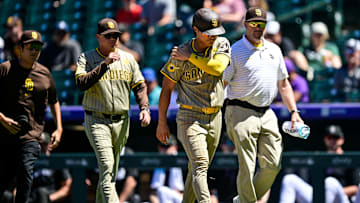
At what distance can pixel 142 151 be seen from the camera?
363 inches

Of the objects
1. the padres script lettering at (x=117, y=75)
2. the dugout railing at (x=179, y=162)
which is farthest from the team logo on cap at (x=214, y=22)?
the dugout railing at (x=179, y=162)

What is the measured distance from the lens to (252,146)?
5883 mm

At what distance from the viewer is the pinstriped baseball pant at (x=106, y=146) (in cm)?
577

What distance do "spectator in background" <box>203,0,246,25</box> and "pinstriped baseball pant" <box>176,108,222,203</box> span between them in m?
4.63

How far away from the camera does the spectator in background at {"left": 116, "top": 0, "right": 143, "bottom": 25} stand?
10891 mm

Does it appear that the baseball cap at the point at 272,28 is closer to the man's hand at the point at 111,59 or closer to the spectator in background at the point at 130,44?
the spectator in background at the point at 130,44

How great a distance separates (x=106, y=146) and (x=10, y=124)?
0.99m

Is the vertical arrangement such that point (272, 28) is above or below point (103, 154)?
above

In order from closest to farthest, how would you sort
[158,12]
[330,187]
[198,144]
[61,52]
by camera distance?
[198,144]
[330,187]
[61,52]
[158,12]

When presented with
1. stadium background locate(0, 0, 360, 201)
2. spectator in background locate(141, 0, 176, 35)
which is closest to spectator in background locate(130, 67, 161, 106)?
stadium background locate(0, 0, 360, 201)

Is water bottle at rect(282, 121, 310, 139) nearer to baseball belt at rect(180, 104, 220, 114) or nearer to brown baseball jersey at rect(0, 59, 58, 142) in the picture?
baseball belt at rect(180, 104, 220, 114)

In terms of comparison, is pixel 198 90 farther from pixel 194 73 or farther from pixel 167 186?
pixel 167 186

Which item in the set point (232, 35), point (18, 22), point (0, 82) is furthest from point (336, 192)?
point (18, 22)

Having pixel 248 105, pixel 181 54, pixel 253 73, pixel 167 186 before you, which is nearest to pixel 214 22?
pixel 181 54
